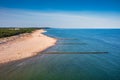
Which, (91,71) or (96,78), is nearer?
(96,78)

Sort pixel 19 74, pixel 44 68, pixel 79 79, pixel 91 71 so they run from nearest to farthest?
pixel 79 79 → pixel 19 74 → pixel 91 71 → pixel 44 68

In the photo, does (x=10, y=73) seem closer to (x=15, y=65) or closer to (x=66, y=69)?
(x=15, y=65)

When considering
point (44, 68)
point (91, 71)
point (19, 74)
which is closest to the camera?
point (19, 74)

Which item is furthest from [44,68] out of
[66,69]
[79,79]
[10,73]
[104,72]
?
[104,72]

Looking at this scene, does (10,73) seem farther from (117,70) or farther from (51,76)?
(117,70)

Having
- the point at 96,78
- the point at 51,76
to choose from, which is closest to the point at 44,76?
the point at 51,76

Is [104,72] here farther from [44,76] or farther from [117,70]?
[44,76]

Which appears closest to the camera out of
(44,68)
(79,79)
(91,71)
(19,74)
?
(79,79)

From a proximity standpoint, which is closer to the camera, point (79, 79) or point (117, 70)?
point (79, 79)
